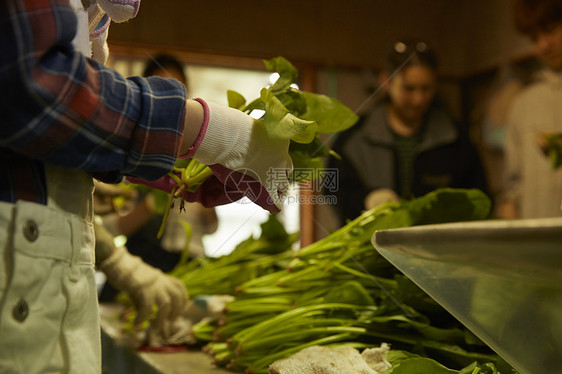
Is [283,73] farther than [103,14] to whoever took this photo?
Yes

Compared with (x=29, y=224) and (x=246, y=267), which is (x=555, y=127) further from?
(x=29, y=224)

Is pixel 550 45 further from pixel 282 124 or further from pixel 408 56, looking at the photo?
pixel 282 124

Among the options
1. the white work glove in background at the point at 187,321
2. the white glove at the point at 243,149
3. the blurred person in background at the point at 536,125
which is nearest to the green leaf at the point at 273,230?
the white work glove in background at the point at 187,321

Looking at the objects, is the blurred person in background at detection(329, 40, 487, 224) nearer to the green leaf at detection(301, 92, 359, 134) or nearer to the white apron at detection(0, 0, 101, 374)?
the green leaf at detection(301, 92, 359, 134)

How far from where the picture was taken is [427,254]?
16.7 inches

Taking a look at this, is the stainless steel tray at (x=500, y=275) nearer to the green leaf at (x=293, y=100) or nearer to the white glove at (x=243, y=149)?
the white glove at (x=243, y=149)

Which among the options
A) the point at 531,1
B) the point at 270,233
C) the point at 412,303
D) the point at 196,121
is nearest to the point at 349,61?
the point at 531,1

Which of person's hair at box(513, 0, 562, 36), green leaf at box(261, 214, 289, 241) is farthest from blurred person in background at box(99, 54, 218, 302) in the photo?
person's hair at box(513, 0, 562, 36)

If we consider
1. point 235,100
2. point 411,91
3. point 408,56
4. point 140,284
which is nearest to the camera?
point 235,100

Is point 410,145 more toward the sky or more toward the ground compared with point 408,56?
more toward the ground

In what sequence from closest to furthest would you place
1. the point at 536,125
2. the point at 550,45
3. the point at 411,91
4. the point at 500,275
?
the point at 500,275
the point at 411,91
the point at 550,45
the point at 536,125

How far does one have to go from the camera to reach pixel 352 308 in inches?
→ 32.4

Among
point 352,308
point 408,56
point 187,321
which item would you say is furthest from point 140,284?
point 408,56

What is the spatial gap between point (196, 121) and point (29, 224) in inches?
6.3
